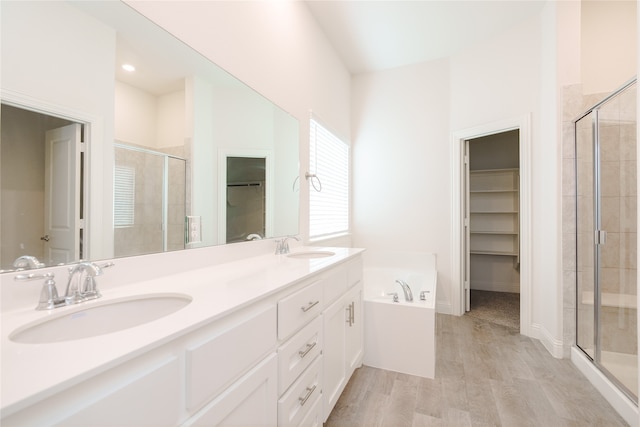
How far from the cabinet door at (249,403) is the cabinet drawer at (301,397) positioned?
0.17 ft

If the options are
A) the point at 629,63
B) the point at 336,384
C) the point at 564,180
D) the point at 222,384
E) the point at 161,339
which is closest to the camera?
the point at 161,339

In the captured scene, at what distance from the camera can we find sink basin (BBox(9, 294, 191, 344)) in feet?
2.28

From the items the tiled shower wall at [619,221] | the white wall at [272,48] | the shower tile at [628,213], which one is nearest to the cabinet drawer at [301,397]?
the white wall at [272,48]

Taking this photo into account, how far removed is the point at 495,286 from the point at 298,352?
159 inches

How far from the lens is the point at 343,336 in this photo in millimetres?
1720

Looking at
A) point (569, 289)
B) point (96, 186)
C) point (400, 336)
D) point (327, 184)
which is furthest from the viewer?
point (327, 184)

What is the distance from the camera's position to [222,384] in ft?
2.50

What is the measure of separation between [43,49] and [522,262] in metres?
3.41

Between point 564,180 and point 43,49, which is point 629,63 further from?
point 43,49

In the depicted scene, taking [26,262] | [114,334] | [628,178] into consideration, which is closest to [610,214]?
[628,178]

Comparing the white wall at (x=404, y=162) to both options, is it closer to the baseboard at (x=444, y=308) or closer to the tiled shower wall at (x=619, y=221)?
the baseboard at (x=444, y=308)

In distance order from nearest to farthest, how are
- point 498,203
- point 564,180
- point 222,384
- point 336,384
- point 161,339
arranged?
point 161,339
point 222,384
point 336,384
point 564,180
point 498,203

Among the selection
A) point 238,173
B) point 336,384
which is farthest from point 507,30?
point 336,384

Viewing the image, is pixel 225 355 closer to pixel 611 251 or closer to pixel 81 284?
pixel 81 284
